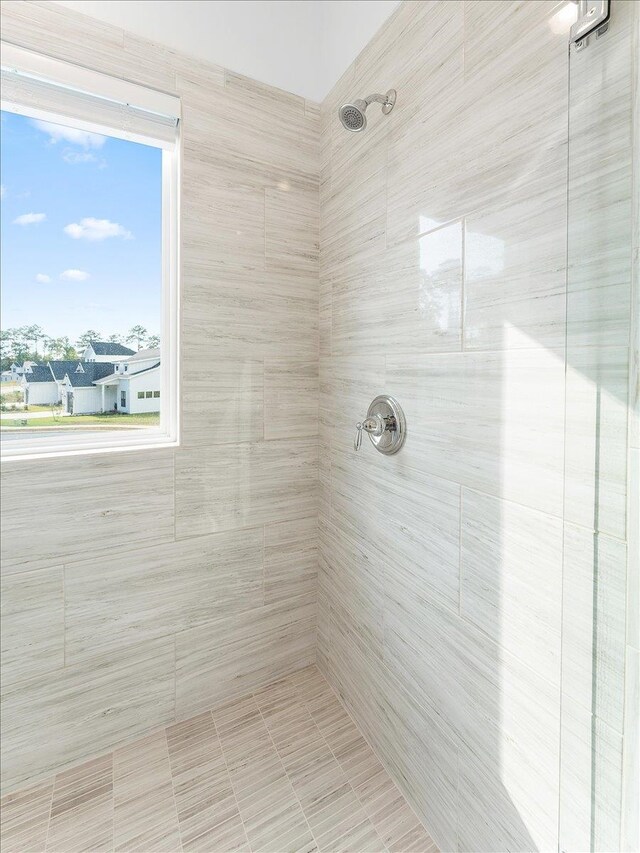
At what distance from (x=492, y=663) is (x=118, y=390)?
4.42ft

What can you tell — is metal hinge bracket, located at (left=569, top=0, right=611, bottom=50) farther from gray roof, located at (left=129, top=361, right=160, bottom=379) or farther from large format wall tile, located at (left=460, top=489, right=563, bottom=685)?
gray roof, located at (left=129, top=361, right=160, bottom=379)

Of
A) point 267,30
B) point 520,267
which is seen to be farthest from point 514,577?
point 267,30

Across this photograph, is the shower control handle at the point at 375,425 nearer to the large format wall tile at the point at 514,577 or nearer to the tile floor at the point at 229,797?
the large format wall tile at the point at 514,577

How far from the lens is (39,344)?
1.33 metres

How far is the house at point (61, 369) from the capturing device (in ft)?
4.47

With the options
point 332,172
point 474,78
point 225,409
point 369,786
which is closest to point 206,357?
point 225,409

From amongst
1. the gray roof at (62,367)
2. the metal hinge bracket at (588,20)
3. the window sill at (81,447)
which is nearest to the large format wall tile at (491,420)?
the metal hinge bracket at (588,20)

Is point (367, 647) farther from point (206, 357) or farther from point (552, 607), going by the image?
point (206, 357)

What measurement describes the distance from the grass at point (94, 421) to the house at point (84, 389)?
0.07 ft

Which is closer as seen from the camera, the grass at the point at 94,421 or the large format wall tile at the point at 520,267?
the large format wall tile at the point at 520,267

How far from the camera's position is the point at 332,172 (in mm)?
1590

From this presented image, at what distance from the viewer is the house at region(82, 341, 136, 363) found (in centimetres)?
141

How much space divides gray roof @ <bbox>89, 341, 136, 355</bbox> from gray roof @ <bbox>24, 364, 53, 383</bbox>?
15cm

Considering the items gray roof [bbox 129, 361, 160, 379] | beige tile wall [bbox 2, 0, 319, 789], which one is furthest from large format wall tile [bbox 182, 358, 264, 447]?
gray roof [bbox 129, 361, 160, 379]
